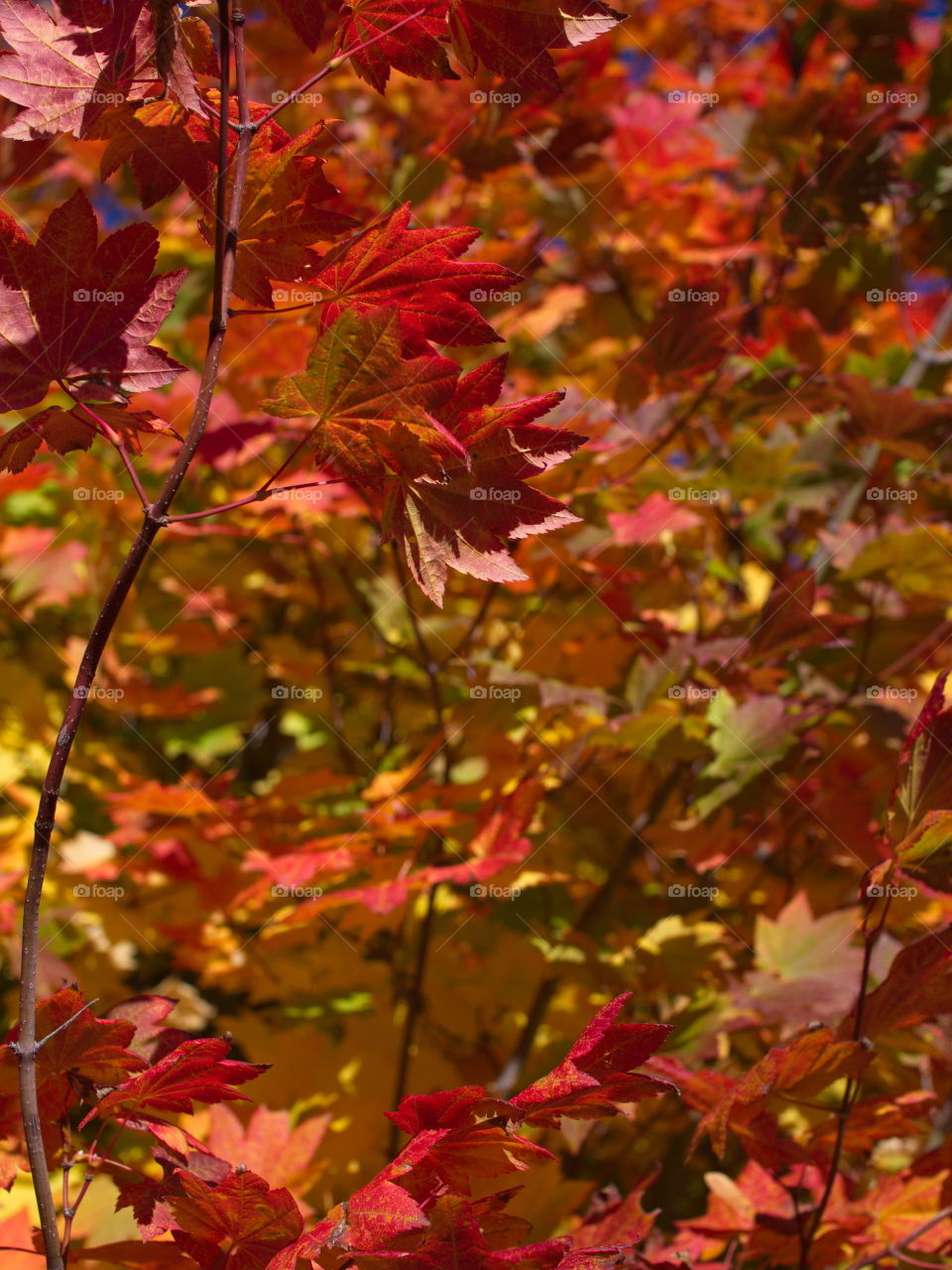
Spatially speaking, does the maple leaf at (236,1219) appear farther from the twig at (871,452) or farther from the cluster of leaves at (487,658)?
the twig at (871,452)

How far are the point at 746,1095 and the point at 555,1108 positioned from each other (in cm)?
25

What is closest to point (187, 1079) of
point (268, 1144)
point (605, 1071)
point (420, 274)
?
point (605, 1071)

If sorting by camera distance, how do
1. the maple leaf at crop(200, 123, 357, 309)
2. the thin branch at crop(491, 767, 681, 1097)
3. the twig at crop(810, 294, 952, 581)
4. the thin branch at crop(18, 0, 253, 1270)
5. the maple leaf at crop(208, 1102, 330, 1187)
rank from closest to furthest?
the thin branch at crop(18, 0, 253, 1270)
the maple leaf at crop(200, 123, 357, 309)
the maple leaf at crop(208, 1102, 330, 1187)
the thin branch at crop(491, 767, 681, 1097)
the twig at crop(810, 294, 952, 581)

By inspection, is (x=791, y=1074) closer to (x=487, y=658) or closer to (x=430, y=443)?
(x=430, y=443)

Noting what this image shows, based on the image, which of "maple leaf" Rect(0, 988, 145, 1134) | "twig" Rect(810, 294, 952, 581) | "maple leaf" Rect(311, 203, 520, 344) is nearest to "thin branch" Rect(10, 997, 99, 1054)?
"maple leaf" Rect(0, 988, 145, 1134)

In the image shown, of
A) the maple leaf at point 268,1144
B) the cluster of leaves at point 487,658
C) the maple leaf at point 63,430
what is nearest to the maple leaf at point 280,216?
the cluster of leaves at point 487,658

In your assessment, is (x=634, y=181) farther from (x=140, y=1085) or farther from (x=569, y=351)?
(x=140, y=1085)

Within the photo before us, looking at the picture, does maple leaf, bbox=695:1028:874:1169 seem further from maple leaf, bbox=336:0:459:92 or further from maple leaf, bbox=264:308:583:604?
maple leaf, bbox=336:0:459:92

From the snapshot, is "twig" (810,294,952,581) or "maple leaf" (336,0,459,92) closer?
"maple leaf" (336,0,459,92)

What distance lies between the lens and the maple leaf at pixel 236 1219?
0.66m

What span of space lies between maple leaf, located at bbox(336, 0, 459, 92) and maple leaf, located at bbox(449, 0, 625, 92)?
24 mm

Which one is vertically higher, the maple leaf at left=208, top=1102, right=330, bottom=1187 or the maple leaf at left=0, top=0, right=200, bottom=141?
the maple leaf at left=0, top=0, right=200, bottom=141

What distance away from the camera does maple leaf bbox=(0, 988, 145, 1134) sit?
0.70 meters

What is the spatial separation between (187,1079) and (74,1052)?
0.08 m
